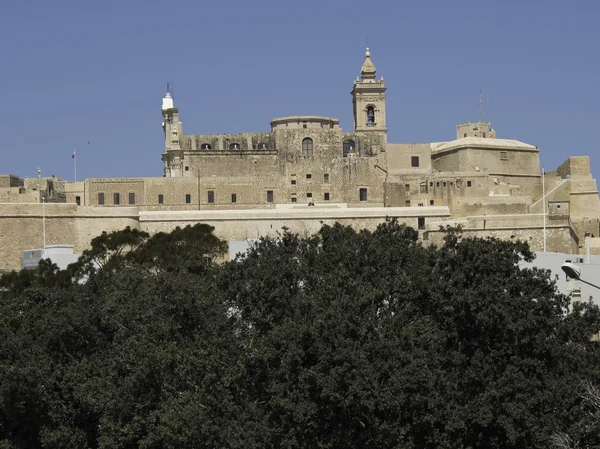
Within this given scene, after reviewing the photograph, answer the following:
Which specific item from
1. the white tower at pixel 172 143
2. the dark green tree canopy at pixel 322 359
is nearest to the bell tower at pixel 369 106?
the white tower at pixel 172 143

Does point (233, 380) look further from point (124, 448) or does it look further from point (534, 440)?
point (534, 440)

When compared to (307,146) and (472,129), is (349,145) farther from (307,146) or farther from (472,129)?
(472,129)

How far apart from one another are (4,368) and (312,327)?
649 centimetres

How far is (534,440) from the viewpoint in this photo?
85.7 feet

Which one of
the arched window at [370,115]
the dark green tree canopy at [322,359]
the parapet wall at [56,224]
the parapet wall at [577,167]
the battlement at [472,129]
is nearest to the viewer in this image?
the dark green tree canopy at [322,359]

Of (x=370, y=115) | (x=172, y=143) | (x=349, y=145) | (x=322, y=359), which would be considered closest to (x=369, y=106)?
(x=370, y=115)

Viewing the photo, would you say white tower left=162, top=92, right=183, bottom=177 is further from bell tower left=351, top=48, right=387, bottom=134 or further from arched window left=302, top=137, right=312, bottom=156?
bell tower left=351, top=48, right=387, bottom=134

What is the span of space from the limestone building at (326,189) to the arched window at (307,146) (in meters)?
0.06

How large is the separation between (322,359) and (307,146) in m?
34.2

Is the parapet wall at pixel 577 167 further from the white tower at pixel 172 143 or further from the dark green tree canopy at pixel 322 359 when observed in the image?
the dark green tree canopy at pixel 322 359

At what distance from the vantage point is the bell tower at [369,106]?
63094mm

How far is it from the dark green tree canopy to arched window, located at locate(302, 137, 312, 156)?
2890cm

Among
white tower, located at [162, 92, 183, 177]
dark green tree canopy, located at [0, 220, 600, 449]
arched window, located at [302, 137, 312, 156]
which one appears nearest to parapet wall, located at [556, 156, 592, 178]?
arched window, located at [302, 137, 312, 156]

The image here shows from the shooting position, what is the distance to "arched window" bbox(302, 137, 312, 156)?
197 ft
